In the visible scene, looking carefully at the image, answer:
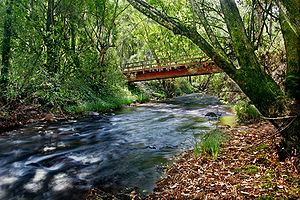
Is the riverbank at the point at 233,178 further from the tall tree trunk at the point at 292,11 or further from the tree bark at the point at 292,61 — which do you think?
the tall tree trunk at the point at 292,11

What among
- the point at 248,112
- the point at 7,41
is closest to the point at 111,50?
the point at 7,41

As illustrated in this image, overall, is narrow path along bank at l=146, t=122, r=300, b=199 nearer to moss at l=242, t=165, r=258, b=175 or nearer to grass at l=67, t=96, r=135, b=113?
moss at l=242, t=165, r=258, b=175

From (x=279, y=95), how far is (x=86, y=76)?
13.8 m

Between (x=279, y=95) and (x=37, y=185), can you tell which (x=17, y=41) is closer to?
(x=37, y=185)

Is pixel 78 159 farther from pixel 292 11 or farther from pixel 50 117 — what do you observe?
pixel 50 117

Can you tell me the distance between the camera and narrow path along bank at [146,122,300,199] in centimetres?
263

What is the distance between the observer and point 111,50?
18.2 meters

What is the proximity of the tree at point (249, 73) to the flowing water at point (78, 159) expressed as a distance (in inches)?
94.3

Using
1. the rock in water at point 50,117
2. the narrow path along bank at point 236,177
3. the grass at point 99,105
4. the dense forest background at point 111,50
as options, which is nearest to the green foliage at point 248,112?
the dense forest background at point 111,50

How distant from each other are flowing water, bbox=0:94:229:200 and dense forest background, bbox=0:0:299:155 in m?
2.27

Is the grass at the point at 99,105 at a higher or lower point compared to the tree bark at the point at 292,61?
lower

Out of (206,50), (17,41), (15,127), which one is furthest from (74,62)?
(206,50)

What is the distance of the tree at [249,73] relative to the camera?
10.1ft

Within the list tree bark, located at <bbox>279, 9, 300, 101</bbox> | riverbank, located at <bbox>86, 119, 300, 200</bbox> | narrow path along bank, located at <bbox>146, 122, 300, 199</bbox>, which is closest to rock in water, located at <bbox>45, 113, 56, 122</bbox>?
riverbank, located at <bbox>86, 119, 300, 200</bbox>
